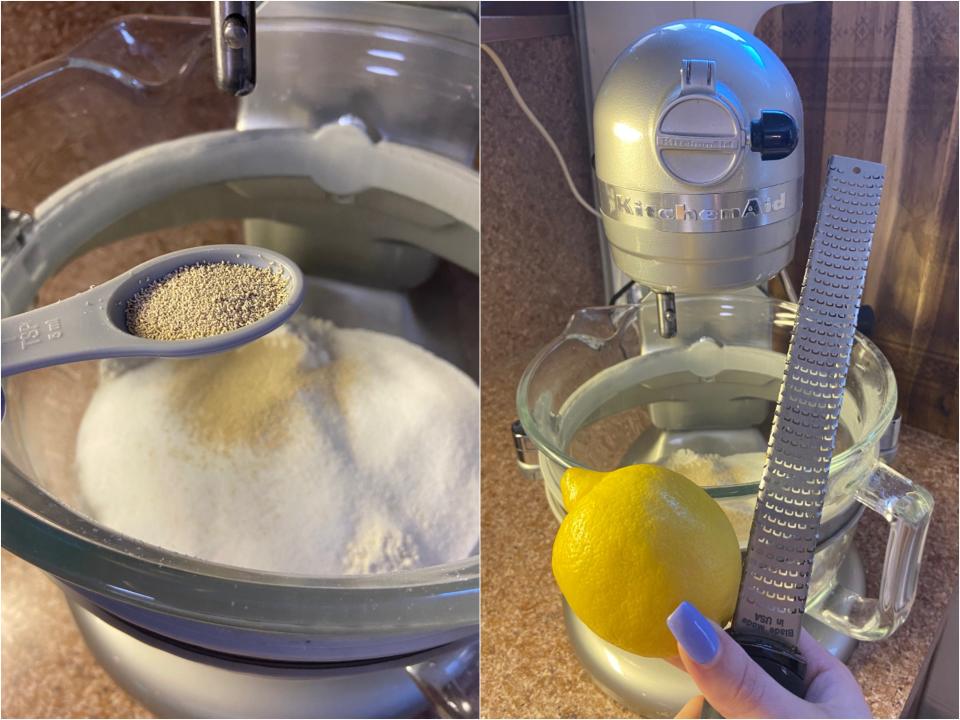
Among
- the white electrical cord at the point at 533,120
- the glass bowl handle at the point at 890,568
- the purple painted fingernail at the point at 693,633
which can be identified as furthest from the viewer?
the white electrical cord at the point at 533,120

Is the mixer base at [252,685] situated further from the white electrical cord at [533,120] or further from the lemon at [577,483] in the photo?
the white electrical cord at [533,120]

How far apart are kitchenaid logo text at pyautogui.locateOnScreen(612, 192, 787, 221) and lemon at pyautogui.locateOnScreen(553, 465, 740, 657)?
8 centimetres

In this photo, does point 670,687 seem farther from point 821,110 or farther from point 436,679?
point 821,110

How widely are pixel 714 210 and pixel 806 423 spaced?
0.24 ft

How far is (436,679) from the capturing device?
34cm

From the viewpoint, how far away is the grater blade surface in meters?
0.25

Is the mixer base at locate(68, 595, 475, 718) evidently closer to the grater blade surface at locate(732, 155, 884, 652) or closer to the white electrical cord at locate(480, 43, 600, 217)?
the grater blade surface at locate(732, 155, 884, 652)

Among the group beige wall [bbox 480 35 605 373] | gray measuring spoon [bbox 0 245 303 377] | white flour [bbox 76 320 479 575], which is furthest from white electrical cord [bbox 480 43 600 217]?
gray measuring spoon [bbox 0 245 303 377]

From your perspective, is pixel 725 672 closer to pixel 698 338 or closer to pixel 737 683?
pixel 737 683

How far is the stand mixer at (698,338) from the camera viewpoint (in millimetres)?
270

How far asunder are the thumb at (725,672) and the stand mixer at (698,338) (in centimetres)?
7

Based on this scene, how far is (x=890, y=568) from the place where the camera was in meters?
0.35

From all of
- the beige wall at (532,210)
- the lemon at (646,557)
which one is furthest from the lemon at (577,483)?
the beige wall at (532,210)

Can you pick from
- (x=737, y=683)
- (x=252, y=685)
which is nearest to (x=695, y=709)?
(x=737, y=683)
